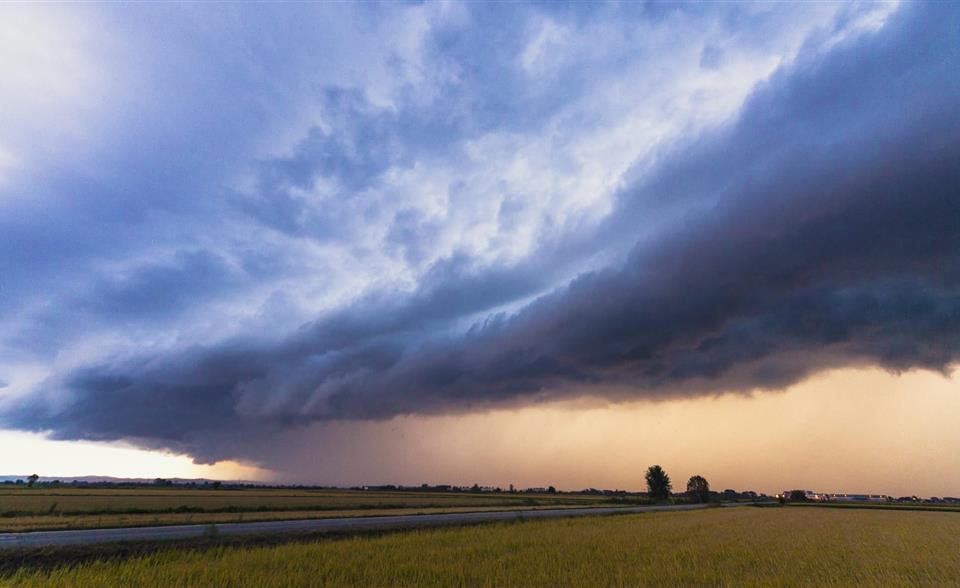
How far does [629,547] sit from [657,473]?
525 feet

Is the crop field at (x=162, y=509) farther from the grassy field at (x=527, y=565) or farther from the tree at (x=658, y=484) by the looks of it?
the tree at (x=658, y=484)

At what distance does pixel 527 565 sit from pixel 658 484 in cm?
16737

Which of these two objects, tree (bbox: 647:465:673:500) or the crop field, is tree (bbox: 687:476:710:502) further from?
the crop field

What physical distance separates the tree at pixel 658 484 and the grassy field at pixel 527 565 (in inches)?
5899

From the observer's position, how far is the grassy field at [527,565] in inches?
623

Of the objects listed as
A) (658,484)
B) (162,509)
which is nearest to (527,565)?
(162,509)

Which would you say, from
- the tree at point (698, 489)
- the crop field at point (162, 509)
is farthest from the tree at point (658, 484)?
the crop field at point (162, 509)

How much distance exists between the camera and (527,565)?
19.3 m

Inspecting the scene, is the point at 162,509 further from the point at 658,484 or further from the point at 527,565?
the point at 658,484

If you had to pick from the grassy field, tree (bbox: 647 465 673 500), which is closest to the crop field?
the grassy field

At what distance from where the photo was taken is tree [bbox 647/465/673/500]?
168m

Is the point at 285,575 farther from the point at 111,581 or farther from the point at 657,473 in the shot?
the point at 657,473

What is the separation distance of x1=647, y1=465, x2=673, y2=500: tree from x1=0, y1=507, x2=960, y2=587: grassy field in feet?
492

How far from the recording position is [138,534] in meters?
29.1
